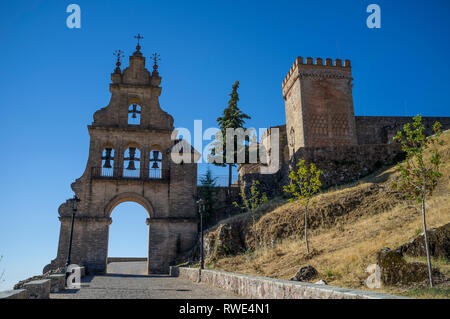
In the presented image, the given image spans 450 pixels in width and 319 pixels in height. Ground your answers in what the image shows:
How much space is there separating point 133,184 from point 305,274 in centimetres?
1880

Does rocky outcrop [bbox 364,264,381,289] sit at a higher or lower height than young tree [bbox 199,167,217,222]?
lower

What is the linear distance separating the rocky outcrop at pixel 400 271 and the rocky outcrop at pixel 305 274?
2754mm

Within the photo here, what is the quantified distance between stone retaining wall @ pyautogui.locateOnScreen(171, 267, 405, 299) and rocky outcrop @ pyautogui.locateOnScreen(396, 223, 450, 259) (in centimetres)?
430

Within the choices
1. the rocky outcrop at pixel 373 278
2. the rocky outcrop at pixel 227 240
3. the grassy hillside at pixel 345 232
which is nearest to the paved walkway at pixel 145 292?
the grassy hillside at pixel 345 232

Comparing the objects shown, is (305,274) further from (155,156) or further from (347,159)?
(155,156)

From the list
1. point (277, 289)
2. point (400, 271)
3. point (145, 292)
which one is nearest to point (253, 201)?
point (145, 292)

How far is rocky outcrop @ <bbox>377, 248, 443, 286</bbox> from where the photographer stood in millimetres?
8219

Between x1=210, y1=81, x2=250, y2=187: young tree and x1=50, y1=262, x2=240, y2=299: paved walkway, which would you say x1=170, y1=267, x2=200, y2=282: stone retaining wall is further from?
x1=210, y1=81, x2=250, y2=187: young tree

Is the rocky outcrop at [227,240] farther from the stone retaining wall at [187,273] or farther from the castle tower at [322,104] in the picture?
the castle tower at [322,104]

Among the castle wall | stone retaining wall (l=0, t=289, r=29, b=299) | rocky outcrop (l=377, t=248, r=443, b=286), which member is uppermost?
the castle wall

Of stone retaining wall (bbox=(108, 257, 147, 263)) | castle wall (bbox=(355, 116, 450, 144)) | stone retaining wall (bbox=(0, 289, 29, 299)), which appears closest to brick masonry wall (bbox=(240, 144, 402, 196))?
castle wall (bbox=(355, 116, 450, 144))

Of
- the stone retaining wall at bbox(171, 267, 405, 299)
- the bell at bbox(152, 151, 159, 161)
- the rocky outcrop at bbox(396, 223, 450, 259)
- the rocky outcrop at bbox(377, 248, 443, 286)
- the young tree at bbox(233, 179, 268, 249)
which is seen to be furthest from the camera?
the bell at bbox(152, 151, 159, 161)

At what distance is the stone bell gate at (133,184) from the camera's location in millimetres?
25500
